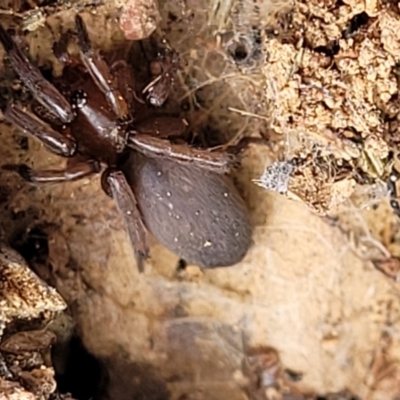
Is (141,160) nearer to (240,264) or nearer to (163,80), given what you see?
(163,80)

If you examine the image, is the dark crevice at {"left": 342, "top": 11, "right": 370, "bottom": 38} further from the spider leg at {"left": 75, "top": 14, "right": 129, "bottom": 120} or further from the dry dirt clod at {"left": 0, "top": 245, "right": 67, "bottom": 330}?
the dry dirt clod at {"left": 0, "top": 245, "right": 67, "bottom": 330}

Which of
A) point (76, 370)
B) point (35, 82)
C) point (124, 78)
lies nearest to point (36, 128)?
point (35, 82)

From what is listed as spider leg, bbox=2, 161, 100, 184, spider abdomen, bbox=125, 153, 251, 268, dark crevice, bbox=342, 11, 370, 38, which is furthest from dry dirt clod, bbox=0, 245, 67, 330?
dark crevice, bbox=342, 11, 370, 38

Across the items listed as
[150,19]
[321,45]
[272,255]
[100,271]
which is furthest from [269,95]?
[100,271]

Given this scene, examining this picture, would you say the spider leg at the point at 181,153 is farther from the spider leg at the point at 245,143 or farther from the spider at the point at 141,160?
the spider leg at the point at 245,143

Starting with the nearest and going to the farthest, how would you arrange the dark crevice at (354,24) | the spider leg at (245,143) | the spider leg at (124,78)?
1. the dark crevice at (354,24)
2. the spider leg at (124,78)
3. the spider leg at (245,143)

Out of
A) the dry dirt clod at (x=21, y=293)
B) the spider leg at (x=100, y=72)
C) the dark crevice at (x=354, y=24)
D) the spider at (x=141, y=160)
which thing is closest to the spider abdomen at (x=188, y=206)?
the spider at (x=141, y=160)
